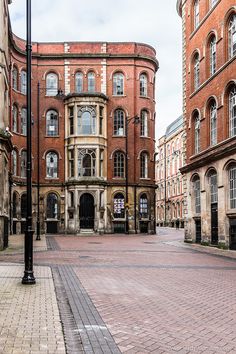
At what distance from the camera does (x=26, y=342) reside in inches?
251

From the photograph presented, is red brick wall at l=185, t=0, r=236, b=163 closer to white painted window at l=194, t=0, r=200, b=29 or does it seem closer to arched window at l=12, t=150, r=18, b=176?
white painted window at l=194, t=0, r=200, b=29

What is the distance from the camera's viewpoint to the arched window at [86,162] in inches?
1774

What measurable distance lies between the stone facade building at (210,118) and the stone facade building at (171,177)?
42931 millimetres

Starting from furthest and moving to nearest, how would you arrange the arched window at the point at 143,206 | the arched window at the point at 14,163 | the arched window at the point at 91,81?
the arched window at the point at 91,81
the arched window at the point at 143,206
the arched window at the point at 14,163

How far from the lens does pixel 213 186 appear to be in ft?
90.3

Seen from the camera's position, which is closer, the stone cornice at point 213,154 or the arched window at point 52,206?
the stone cornice at point 213,154

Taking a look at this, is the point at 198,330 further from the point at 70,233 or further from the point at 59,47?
Answer: the point at 59,47

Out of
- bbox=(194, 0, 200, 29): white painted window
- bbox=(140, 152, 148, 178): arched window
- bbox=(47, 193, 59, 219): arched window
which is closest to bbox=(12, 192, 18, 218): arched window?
bbox=(47, 193, 59, 219): arched window

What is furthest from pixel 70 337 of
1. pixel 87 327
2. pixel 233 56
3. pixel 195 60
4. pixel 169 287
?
pixel 195 60

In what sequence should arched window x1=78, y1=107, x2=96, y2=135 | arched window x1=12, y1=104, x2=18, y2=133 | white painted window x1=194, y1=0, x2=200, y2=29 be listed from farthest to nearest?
arched window x1=78, y1=107, x2=96, y2=135
arched window x1=12, y1=104, x2=18, y2=133
white painted window x1=194, y1=0, x2=200, y2=29

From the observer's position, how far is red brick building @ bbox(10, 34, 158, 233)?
147 ft

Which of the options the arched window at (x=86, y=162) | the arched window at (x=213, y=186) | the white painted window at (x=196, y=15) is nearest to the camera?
the arched window at (x=213, y=186)

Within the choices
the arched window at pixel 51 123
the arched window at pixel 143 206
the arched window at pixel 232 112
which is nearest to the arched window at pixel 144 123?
the arched window at pixel 143 206

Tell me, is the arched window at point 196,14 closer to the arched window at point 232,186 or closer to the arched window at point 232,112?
the arched window at point 232,112
